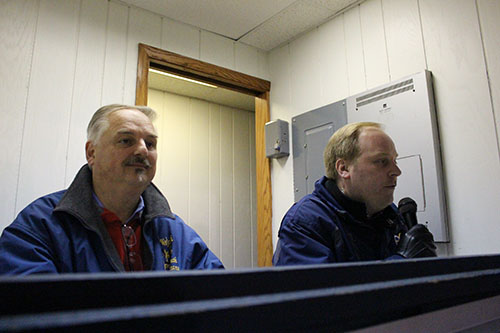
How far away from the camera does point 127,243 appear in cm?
111

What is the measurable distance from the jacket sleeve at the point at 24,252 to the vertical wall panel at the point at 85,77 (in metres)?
0.91

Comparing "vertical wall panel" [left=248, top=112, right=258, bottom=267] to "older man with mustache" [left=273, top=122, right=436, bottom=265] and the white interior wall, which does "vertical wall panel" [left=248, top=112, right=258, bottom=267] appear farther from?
"older man with mustache" [left=273, top=122, right=436, bottom=265]

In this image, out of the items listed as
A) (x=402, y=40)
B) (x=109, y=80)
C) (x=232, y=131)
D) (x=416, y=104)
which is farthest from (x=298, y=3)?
(x=232, y=131)

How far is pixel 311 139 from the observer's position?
228 cm

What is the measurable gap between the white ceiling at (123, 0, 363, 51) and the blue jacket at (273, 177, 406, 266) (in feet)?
4.37

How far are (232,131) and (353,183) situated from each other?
94.8 inches

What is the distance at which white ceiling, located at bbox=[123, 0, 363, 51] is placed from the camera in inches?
83.2

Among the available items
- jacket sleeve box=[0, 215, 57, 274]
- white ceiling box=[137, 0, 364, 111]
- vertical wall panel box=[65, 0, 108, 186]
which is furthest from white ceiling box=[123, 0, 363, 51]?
jacket sleeve box=[0, 215, 57, 274]

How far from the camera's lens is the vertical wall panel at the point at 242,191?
3.39 m

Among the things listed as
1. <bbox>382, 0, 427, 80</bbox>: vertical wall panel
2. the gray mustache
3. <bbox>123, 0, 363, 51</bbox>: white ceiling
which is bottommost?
the gray mustache

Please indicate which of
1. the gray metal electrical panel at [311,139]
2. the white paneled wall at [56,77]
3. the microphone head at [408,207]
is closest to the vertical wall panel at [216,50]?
the white paneled wall at [56,77]

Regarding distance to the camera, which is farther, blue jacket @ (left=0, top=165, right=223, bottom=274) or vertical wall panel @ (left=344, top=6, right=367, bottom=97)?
vertical wall panel @ (left=344, top=6, right=367, bottom=97)

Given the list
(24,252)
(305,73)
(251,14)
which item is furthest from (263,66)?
(24,252)

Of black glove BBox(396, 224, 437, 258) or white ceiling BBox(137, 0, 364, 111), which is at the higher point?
white ceiling BBox(137, 0, 364, 111)
